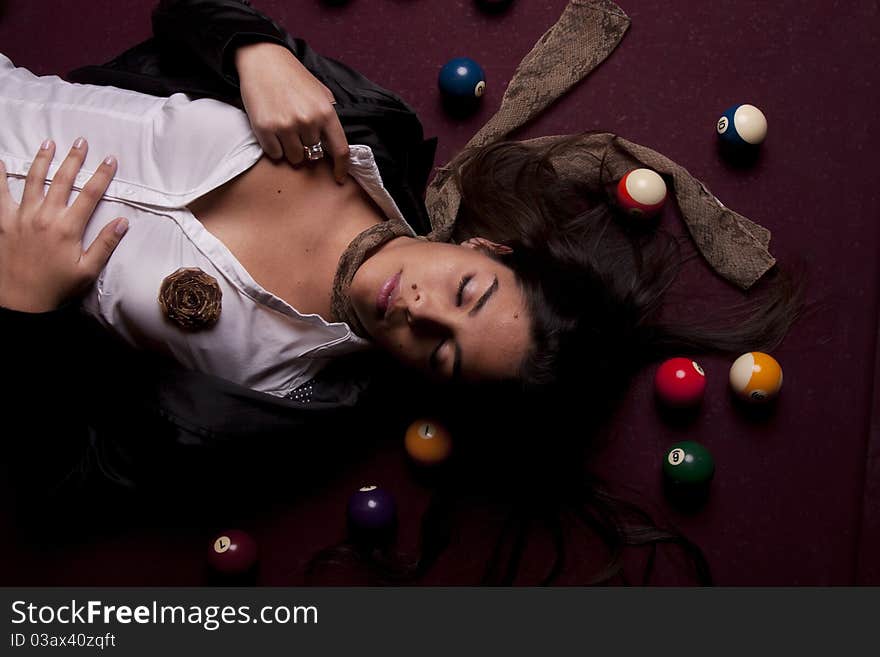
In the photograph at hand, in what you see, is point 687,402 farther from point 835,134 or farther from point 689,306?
point 835,134

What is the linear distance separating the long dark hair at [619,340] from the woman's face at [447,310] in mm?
166

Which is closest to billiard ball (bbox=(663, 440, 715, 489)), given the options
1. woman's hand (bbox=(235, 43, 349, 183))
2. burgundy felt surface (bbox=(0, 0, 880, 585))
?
burgundy felt surface (bbox=(0, 0, 880, 585))

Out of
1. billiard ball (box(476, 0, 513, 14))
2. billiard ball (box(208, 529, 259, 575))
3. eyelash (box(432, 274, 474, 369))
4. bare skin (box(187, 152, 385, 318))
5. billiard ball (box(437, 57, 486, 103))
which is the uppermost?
billiard ball (box(476, 0, 513, 14))

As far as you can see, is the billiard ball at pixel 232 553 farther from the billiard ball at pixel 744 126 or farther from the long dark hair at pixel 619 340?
the billiard ball at pixel 744 126

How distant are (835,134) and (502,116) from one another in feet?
2.10

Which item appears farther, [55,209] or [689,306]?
[689,306]

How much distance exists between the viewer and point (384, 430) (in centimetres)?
155

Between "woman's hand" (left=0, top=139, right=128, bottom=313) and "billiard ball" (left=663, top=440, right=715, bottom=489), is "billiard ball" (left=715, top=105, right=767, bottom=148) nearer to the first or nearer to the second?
"billiard ball" (left=663, top=440, right=715, bottom=489)

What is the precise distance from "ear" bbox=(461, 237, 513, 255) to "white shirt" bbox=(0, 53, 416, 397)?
195 mm

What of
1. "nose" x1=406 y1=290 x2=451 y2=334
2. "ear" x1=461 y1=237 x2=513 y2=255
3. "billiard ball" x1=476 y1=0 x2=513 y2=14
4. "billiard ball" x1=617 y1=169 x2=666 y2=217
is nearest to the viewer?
"nose" x1=406 y1=290 x2=451 y2=334

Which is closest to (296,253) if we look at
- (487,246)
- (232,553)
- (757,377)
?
(487,246)

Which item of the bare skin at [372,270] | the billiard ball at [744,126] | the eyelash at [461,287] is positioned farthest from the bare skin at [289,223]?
the billiard ball at [744,126]

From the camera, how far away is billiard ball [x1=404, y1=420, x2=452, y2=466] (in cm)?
148

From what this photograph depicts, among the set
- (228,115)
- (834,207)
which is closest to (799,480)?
(834,207)
